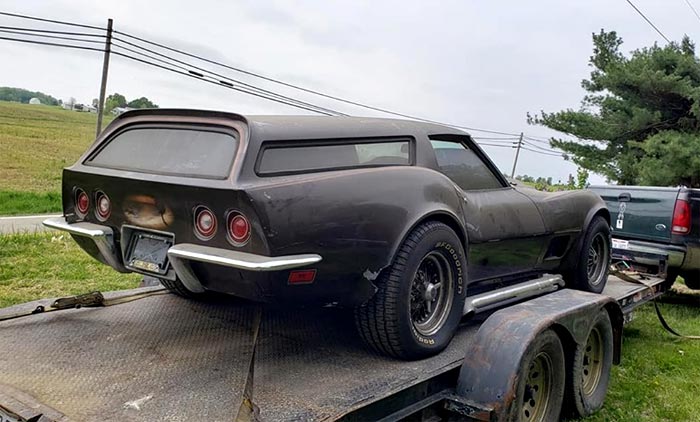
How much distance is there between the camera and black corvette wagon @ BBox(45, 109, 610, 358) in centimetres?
237

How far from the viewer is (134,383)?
237 cm

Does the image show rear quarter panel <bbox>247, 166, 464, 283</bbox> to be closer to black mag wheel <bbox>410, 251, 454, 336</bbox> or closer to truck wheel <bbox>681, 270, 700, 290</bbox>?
black mag wheel <bbox>410, 251, 454, 336</bbox>

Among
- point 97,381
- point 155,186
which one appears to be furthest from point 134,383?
point 155,186

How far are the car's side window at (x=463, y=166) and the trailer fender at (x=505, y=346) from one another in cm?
82

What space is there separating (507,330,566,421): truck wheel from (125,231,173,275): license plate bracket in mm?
1823

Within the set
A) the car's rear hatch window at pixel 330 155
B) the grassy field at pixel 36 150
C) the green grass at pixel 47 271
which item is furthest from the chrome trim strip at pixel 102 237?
the grassy field at pixel 36 150

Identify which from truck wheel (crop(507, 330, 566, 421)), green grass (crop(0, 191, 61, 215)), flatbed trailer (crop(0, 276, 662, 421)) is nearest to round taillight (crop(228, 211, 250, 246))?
flatbed trailer (crop(0, 276, 662, 421))

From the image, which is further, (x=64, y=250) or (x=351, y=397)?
(x=64, y=250)

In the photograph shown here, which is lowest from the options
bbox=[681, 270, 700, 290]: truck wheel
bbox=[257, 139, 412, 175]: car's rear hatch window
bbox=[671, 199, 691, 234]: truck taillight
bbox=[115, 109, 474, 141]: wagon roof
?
bbox=[681, 270, 700, 290]: truck wheel

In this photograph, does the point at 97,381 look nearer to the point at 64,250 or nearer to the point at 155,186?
the point at 155,186

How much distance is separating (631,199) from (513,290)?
3505 mm

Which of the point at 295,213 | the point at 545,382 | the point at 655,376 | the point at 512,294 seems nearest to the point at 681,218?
the point at 655,376

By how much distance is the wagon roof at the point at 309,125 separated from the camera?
2541mm

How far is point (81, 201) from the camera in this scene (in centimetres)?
300
